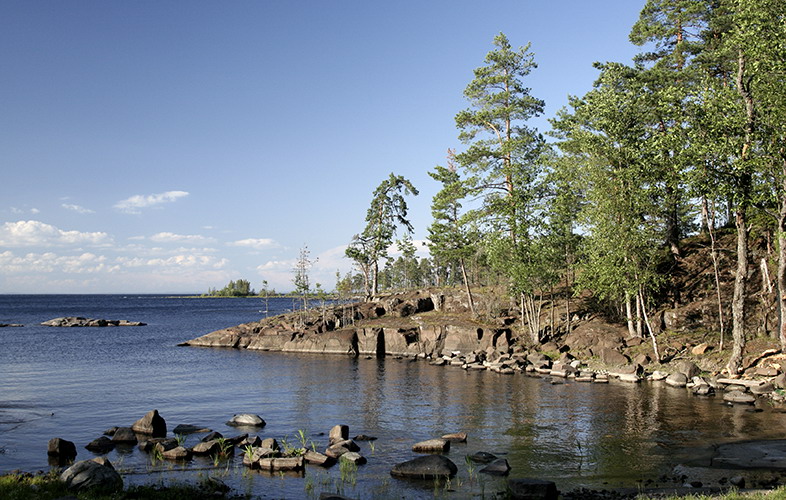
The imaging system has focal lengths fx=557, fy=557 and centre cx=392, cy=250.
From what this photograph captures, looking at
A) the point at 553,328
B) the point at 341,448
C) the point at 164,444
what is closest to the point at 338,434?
the point at 341,448

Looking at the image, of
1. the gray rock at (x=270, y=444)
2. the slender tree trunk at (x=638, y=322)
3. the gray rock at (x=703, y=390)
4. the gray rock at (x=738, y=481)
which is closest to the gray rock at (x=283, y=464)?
the gray rock at (x=270, y=444)

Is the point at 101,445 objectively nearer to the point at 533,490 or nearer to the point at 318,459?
the point at 318,459

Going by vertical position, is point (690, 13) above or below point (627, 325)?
above

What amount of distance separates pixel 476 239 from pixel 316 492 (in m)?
45.4

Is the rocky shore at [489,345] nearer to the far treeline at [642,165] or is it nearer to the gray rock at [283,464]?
the far treeline at [642,165]

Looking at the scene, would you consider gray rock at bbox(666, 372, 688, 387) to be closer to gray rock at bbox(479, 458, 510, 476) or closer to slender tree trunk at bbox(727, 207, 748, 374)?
slender tree trunk at bbox(727, 207, 748, 374)

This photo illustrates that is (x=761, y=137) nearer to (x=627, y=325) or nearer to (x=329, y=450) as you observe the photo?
(x=627, y=325)

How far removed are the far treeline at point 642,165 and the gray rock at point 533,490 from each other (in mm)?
24291

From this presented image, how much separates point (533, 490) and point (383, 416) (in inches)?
581

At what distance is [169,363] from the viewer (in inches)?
2247

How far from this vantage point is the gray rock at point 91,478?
1623 centimetres

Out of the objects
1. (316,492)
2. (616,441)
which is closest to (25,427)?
(316,492)

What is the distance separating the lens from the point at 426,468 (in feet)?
63.4

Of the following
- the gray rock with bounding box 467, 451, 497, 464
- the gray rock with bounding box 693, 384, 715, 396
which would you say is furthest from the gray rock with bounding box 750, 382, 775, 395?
the gray rock with bounding box 467, 451, 497, 464
